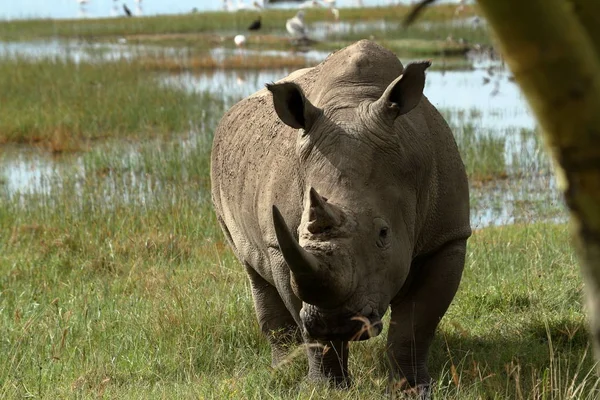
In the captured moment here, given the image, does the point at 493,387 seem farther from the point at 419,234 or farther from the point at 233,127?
the point at 233,127

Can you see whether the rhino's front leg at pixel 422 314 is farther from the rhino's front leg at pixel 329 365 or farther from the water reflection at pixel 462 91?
the water reflection at pixel 462 91

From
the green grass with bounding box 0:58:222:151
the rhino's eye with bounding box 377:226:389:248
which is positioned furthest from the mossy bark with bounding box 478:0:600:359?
the green grass with bounding box 0:58:222:151

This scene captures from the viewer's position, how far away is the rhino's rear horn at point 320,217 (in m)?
3.85

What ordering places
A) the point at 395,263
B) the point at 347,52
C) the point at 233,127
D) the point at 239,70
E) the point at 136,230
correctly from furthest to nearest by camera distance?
1. the point at 239,70
2. the point at 136,230
3. the point at 233,127
4. the point at 347,52
5. the point at 395,263

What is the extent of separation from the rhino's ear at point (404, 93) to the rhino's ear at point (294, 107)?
29 centimetres

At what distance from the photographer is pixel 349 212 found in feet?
13.2

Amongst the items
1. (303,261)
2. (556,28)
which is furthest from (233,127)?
(556,28)

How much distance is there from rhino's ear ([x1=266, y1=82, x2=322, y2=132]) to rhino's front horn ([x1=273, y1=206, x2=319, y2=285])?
3.03 ft

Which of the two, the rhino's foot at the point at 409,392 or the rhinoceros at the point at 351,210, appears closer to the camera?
the rhinoceros at the point at 351,210

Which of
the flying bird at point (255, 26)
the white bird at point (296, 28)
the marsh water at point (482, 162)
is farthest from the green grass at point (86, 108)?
the flying bird at point (255, 26)

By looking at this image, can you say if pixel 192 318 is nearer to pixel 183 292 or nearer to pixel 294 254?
pixel 183 292

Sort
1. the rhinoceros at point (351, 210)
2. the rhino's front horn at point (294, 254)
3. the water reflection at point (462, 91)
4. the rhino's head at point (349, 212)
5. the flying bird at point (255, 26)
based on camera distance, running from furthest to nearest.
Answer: the flying bird at point (255, 26), the water reflection at point (462, 91), the rhinoceros at point (351, 210), the rhino's head at point (349, 212), the rhino's front horn at point (294, 254)

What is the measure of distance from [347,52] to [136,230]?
400cm

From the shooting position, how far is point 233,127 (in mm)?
6199
